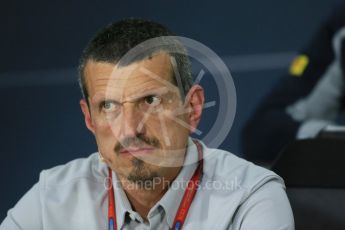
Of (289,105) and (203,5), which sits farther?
(203,5)

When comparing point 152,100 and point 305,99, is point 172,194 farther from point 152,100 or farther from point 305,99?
point 305,99

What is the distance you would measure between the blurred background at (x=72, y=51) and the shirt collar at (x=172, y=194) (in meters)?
1.21

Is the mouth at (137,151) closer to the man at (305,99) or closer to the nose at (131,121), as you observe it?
the nose at (131,121)

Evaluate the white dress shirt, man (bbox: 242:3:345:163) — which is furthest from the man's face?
man (bbox: 242:3:345:163)

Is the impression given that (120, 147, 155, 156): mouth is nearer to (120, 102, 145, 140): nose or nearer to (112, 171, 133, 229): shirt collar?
(120, 102, 145, 140): nose

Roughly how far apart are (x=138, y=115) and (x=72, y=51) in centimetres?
Result: 170

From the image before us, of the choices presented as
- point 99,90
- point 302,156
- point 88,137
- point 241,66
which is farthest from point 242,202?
point 241,66

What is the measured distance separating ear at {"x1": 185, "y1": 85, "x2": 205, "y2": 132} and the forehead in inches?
2.8

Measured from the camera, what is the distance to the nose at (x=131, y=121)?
137cm

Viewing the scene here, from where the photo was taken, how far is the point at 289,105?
2.73 metres

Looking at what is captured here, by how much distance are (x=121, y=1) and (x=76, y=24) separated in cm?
21

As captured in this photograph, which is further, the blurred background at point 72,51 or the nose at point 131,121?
the blurred background at point 72,51

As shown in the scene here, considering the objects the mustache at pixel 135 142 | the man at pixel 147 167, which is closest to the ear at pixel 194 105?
the man at pixel 147 167

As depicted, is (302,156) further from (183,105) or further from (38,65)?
(38,65)
